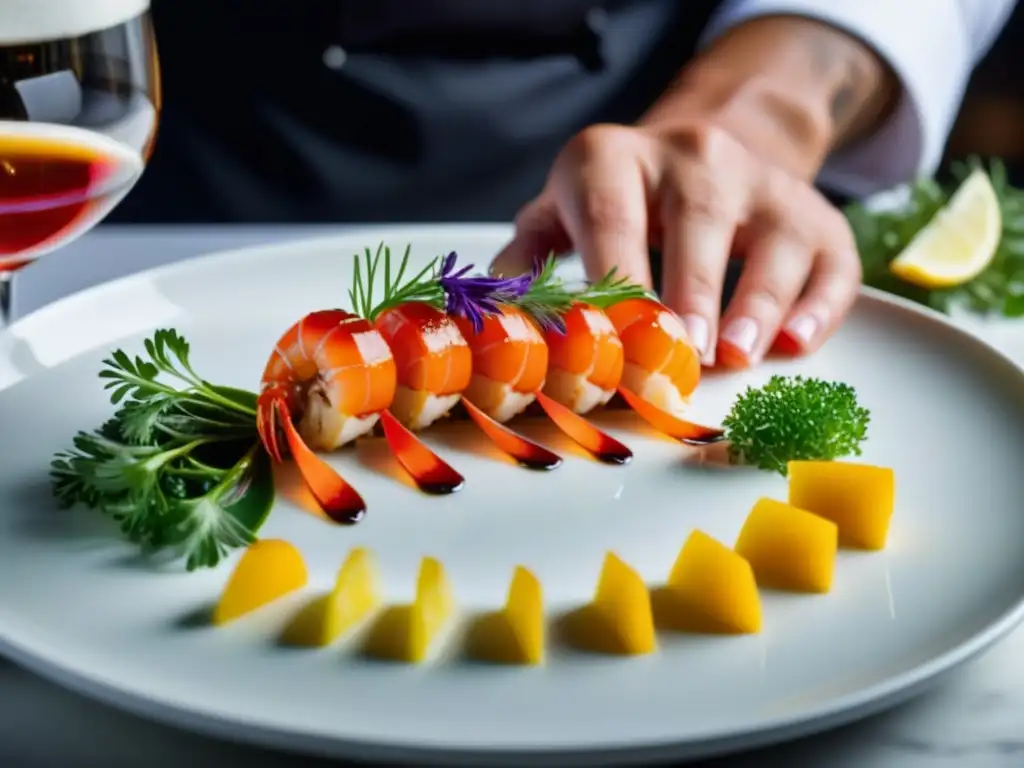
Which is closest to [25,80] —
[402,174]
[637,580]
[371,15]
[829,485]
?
[637,580]

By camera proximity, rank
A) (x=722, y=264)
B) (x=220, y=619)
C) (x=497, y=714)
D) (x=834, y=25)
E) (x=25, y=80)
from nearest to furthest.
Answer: (x=497, y=714), (x=220, y=619), (x=25, y=80), (x=722, y=264), (x=834, y=25)

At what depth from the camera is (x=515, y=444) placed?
4.40 ft

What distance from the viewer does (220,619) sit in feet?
3.25

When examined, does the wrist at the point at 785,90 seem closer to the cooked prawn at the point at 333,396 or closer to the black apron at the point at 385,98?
the black apron at the point at 385,98

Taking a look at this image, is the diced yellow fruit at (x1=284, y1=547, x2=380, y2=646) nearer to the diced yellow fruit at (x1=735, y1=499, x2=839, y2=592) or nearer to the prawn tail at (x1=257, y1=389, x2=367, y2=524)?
the prawn tail at (x1=257, y1=389, x2=367, y2=524)

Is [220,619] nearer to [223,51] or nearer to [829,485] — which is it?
[829,485]

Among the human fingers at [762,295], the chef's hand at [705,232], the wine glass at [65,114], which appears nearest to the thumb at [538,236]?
the chef's hand at [705,232]

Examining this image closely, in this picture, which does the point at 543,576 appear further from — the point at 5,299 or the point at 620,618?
the point at 5,299

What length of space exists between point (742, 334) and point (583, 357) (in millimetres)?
250

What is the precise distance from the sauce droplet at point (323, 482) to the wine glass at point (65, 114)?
27cm

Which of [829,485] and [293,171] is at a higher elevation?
[829,485]

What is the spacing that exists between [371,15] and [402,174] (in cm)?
31

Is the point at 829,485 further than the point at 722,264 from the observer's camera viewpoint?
No

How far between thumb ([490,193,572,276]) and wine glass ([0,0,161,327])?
0.60 meters
